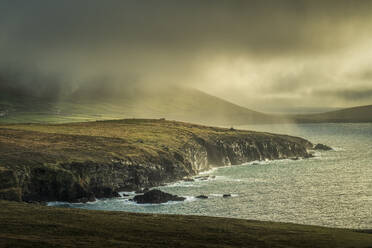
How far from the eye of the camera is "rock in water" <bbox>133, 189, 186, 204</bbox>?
136 m

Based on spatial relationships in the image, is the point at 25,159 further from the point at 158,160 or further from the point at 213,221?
the point at 213,221

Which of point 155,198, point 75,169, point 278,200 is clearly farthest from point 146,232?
point 75,169

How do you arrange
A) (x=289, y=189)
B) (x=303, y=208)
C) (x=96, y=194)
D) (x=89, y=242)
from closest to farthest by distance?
(x=89, y=242)
(x=303, y=208)
(x=96, y=194)
(x=289, y=189)

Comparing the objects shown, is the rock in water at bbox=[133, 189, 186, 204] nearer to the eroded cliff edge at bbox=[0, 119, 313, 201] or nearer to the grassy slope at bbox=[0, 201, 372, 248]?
the eroded cliff edge at bbox=[0, 119, 313, 201]

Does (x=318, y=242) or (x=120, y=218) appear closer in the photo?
(x=318, y=242)

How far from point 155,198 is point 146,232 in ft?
175

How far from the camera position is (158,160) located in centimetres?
18838

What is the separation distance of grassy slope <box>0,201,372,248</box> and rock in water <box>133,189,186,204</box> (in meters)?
32.4

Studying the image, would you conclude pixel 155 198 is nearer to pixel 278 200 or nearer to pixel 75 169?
pixel 75 169

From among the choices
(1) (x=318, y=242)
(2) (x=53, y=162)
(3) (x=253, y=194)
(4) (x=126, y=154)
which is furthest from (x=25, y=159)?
(1) (x=318, y=242)

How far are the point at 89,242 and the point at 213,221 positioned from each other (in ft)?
111

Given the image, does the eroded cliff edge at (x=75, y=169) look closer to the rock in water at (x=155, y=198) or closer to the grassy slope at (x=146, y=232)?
the rock in water at (x=155, y=198)

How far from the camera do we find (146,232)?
82875 mm

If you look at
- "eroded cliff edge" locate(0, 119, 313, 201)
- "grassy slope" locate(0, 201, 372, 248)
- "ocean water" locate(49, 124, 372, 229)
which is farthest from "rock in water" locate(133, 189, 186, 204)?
"grassy slope" locate(0, 201, 372, 248)
